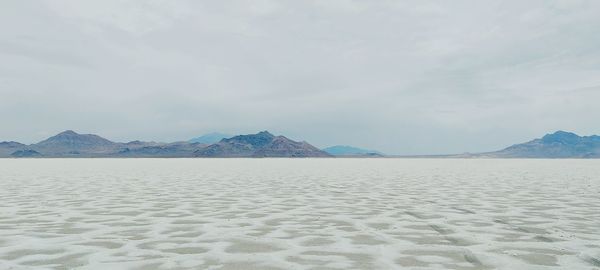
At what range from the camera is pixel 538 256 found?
41.1 ft

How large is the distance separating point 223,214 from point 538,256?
13.1 metres

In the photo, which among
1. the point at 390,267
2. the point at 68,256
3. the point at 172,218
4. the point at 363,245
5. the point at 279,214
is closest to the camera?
the point at 390,267

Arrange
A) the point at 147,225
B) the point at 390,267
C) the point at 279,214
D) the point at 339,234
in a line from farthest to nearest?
1. the point at 279,214
2. the point at 147,225
3. the point at 339,234
4. the point at 390,267

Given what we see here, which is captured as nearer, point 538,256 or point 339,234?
point 538,256

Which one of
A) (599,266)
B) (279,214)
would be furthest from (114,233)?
(599,266)

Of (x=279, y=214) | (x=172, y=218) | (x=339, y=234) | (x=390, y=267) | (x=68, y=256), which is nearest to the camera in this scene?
(x=390, y=267)

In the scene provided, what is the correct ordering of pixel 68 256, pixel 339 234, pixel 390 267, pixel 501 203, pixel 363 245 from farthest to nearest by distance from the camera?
pixel 501 203
pixel 339 234
pixel 363 245
pixel 68 256
pixel 390 267

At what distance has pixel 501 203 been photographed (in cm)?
2641

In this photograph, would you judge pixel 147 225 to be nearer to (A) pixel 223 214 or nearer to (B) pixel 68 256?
(A) pixel 223 214

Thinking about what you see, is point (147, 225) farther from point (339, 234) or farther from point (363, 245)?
point (363, 245)

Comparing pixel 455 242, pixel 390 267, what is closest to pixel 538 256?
pixel 455 242

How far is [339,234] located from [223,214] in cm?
730

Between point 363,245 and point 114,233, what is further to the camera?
point 114,233

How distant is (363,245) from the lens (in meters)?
14.0
